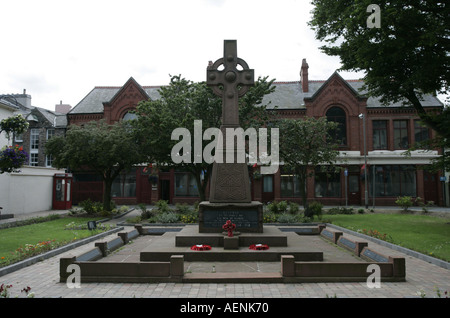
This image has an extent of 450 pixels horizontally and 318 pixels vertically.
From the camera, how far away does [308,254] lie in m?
9.64

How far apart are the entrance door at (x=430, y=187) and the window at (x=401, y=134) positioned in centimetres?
362

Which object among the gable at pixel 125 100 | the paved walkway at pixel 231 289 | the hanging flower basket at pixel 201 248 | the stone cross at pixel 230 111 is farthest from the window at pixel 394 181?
the hanging flower basket at pixel 201 248

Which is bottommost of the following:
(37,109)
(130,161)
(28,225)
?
(28,225)

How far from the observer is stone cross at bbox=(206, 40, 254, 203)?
1176 centimetres

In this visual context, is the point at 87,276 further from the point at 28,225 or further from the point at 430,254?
the point at 28,225

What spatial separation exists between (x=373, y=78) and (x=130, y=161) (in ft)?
52.2

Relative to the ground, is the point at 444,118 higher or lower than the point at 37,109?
lower

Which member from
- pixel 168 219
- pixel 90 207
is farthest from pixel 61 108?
pixel 168 219

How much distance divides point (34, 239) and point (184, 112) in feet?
36.9

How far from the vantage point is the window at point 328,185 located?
33031 millimetres
